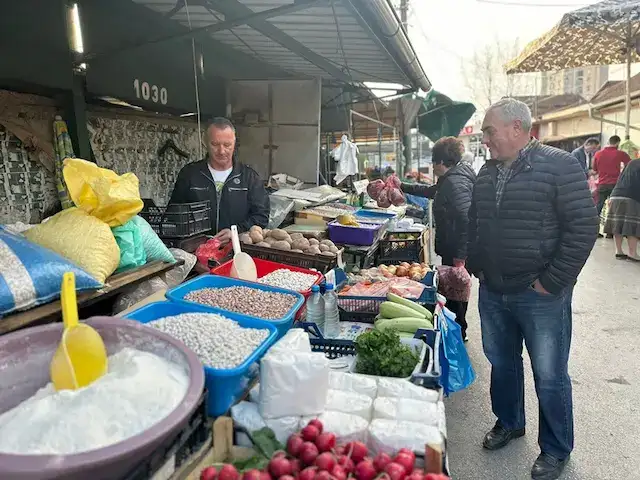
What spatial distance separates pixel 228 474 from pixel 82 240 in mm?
1311

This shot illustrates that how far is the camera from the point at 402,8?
13.8 meters

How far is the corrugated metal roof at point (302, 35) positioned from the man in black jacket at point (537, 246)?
1.76 metres

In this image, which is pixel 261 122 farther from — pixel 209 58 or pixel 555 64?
pixel 555 64

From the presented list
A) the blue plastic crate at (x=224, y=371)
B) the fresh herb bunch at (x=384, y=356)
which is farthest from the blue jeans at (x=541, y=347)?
the blue plastic crate at (x=224, y=371)

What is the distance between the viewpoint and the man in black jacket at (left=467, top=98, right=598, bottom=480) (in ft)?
8.33

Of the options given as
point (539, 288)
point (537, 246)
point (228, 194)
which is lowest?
point (539, 288)

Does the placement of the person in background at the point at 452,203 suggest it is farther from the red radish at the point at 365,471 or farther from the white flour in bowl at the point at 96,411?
the white flour in bowl at the point at 96,411

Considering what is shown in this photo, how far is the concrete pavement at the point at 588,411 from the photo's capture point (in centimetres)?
292

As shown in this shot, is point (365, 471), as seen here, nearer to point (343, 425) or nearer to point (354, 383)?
point (343, 425)

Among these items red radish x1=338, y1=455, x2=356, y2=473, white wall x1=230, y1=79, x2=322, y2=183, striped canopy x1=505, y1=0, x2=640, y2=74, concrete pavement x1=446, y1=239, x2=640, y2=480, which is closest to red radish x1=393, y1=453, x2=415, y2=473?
red radish x1=338, y1=455, x2=356, y2=473

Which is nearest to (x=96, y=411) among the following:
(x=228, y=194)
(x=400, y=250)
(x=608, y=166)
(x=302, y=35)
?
(x=228, y=194)

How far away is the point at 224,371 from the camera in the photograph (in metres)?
1.60

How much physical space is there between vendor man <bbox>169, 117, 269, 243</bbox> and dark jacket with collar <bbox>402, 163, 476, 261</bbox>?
172cm

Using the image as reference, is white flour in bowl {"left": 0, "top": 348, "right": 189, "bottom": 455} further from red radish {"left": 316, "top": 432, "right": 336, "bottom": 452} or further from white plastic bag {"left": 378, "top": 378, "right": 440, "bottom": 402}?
white plastic bag {"left": 378, "top": 378, "right": 440, "bottom": 402}
